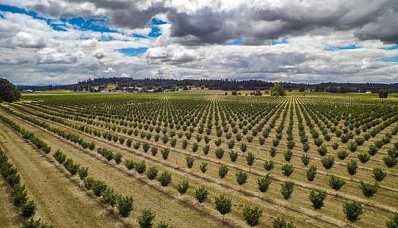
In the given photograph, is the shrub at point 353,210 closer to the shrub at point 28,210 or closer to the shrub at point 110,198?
the shrub at point 110,198

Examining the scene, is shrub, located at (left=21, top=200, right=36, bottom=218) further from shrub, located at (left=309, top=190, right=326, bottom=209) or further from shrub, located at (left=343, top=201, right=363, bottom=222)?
shrub, located at (left=343, top=201, right=363, bottom=222)

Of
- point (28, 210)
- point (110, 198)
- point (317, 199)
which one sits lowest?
point (28, 210)

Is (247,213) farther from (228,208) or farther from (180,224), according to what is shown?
(180,224)

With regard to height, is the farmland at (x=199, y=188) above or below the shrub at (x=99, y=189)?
below

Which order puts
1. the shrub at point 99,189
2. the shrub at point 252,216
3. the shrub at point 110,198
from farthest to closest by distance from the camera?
1. the shrub at point 99,189
2. the shrub at point 110,198
3. the shrub at point 252,216

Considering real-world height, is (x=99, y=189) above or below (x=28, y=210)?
above

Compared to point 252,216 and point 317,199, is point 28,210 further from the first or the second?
point 317,199

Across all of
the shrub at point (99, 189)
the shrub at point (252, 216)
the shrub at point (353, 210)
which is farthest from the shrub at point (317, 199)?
the shrub at point (99, 189)

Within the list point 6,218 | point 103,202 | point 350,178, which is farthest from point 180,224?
point 350,178

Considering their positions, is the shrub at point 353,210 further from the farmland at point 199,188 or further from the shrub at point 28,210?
the shrub at point 28,210

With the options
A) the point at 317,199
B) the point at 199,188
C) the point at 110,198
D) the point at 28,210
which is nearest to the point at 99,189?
the point at 110,198

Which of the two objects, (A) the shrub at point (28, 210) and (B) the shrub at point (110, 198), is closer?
(A) the shrub at point (28, 210)

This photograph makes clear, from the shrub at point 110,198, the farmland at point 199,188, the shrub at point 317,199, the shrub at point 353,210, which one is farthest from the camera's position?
the shrub at point 110,198

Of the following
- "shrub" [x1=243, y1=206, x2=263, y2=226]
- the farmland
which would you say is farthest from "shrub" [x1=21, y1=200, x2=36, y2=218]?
"shrub" [x1=243, y1=206, x2=263, y2=226]
